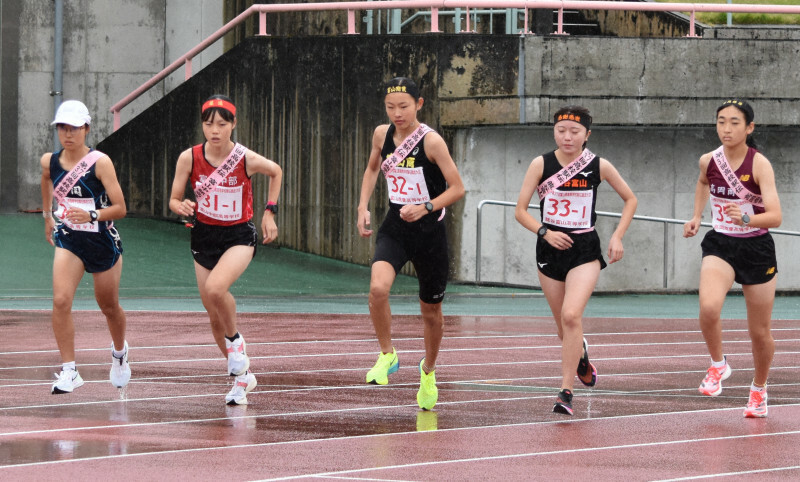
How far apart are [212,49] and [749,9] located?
11.1 metres

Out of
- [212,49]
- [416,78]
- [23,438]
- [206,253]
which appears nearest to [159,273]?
[416,78]

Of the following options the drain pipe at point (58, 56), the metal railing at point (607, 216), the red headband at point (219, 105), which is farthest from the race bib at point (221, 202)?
the drain pipe at point (58, 56)

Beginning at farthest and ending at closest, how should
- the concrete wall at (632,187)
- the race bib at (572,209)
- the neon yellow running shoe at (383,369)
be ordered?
the concrete wall at (632,187), the neon yellow running shoe at (383,369), the race bib at (572,209)

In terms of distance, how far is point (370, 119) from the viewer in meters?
20.8

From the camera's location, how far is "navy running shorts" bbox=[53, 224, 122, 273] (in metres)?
9.42

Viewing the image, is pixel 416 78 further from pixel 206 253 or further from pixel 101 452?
pixel 101 452

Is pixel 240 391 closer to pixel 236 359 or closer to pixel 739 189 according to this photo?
pixel 236 359

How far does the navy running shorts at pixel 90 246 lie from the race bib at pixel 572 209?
3105mm

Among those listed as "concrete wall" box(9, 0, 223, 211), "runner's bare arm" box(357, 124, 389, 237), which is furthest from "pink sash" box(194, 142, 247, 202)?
"concrete wall" box(9, 0, 223, 211)

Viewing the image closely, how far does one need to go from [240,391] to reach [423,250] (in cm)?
158

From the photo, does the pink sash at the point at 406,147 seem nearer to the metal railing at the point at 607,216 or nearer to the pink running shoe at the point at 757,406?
the pink running shoe at the point at 757,406

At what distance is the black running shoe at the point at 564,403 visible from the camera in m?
8.66

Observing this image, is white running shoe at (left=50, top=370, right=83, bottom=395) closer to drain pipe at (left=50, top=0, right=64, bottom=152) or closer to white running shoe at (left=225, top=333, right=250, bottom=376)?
white running shoe at (left=225, top=333, right=250, bottom=376)

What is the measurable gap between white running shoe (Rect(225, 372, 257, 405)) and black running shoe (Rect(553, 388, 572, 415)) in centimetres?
208
